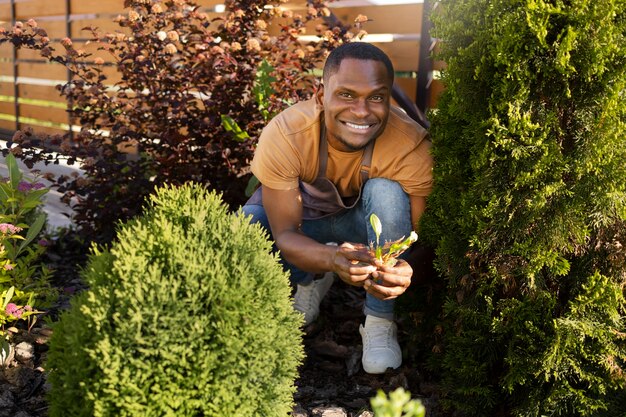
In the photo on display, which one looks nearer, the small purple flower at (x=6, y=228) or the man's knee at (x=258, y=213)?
the small purple flower at (x=6, y=228)

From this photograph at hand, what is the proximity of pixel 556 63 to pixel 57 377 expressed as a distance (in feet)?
6.16

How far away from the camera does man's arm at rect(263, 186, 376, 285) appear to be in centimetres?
234

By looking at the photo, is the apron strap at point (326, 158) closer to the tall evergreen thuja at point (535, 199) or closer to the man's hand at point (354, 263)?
the tall evergreen thuja at point (535, 199)

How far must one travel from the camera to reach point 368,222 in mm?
2914

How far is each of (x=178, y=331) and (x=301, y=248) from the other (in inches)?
41.9

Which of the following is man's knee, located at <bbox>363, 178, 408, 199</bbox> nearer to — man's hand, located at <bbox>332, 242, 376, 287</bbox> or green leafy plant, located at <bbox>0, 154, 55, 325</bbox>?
man's hand, located at <bbox>332, 242, 376, 287</bbox>

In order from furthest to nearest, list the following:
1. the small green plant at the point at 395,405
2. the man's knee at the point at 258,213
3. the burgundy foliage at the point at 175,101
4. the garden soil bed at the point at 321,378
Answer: the burgundy foliage at the point at 175,101, the man's knee at the point at 258,213, the garden soil bed at the point at 321,378, the small green plant at the point at 395,405

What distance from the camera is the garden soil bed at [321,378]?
2621 millimetres

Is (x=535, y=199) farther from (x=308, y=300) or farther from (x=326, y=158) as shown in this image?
(x=308, y=300)

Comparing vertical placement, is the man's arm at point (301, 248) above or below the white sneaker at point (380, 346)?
above

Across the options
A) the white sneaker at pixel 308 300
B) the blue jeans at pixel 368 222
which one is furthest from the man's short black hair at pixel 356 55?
the white sneaker at pixel 308 300

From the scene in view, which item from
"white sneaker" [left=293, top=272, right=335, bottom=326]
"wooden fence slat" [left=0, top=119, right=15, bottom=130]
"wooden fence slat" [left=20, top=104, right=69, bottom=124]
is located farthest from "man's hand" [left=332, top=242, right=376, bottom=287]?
"wooden fence slat" [left=0, top=119, right=15, bottom=130]

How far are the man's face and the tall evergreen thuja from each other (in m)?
0.34

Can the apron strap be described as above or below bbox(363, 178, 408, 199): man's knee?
above
